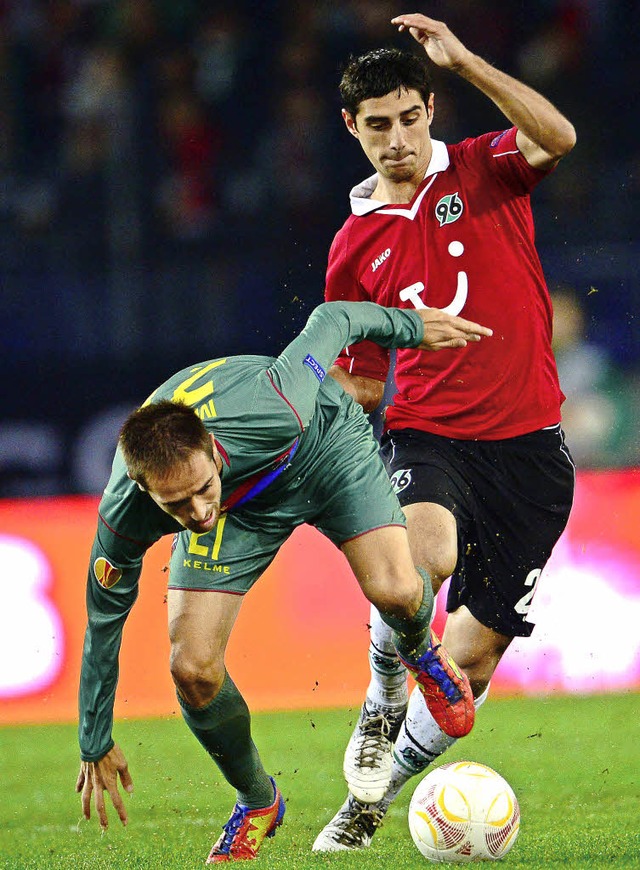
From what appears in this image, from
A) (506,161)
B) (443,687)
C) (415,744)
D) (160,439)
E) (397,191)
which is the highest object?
(506,161)

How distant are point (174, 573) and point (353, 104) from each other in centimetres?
190

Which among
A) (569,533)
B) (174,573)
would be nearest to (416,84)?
(174,573)

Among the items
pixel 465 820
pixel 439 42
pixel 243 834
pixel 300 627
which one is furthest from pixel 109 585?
pixel 300 627

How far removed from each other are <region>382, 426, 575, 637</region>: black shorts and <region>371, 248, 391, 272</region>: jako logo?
63 cm

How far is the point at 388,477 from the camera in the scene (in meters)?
4.74

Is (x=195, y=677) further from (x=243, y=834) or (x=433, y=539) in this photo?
(x=433, y=539)

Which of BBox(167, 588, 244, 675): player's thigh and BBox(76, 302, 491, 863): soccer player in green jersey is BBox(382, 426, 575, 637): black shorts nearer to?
BBox(76, 302, 491, 863): soccer player in green jersey

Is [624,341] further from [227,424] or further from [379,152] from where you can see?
[227,424]

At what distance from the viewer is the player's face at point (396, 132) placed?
4.86 m

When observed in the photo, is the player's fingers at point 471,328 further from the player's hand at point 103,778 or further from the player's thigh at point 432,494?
the player's hand at point 103,778

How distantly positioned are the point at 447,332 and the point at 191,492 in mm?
1218

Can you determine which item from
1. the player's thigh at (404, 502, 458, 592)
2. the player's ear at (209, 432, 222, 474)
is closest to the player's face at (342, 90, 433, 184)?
the player's thigh at (404, 502, 458, 592)

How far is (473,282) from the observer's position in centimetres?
486

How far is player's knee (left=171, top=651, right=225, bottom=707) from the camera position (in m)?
4.18
